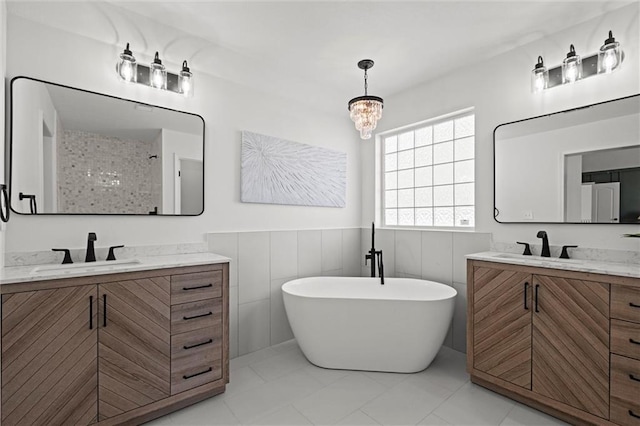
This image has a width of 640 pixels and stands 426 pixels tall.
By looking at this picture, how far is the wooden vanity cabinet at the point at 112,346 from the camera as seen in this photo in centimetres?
153

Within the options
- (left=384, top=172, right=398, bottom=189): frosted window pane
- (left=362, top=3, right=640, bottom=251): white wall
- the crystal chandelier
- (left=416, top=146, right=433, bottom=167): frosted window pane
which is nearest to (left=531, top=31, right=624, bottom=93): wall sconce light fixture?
(left=362, top=3, right=640, bottom=251): white wall

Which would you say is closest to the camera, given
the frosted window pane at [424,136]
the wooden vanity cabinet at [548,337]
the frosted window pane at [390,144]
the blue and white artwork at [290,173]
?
the wooden vanity cabinet at [548,337]

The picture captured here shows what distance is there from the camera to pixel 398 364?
2404 mm

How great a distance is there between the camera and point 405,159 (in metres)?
3.48

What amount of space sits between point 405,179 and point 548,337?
200cm

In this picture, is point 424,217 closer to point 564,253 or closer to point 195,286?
point 564,253

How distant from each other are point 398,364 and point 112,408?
1887mm

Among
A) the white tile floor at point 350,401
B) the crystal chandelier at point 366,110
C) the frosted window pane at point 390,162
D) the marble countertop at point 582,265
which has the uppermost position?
the crystal chandelier at point 366,110

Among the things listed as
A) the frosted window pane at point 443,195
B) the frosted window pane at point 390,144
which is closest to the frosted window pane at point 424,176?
the frosted window pane at point 443,195

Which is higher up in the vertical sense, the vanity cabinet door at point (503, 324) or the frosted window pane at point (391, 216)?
the frosted window pane at point (391, 216)

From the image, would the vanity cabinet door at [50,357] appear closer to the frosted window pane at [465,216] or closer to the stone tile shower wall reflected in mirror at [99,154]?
the stone tile shower wall reflected in mirror at [99,154]

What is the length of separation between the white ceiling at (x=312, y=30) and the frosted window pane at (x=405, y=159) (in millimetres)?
864

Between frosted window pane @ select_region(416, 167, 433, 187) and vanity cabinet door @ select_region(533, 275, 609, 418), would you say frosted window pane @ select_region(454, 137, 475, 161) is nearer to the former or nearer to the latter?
frosted window pane @ select_region(416, 167, 433, 187)

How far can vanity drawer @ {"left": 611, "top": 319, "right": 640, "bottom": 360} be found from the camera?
1608 millimetres
